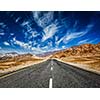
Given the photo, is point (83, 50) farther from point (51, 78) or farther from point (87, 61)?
point (51, 78)

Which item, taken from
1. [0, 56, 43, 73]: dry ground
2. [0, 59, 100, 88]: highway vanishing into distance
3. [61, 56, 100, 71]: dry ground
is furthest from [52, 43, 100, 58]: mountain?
[0, 56, 43, 73]: dry ground

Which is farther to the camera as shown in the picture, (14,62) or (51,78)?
(14,62)

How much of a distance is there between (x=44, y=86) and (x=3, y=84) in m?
0.91

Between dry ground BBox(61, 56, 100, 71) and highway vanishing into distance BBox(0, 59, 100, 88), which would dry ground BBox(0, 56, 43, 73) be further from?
dry ground BBox(61, 56, 100, 71)

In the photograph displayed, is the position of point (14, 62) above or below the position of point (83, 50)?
below

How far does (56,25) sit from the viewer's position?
20.1ft

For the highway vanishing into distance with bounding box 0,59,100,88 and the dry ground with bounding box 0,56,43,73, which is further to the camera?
the dry ground with bounding box 0,56,43,73

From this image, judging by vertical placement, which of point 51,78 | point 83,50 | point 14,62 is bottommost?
point 51,78

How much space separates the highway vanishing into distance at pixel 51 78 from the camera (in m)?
5.73

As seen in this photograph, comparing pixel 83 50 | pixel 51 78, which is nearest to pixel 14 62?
pixel 51 78

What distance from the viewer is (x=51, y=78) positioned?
19.2 feet

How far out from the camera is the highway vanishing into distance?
573 cm
